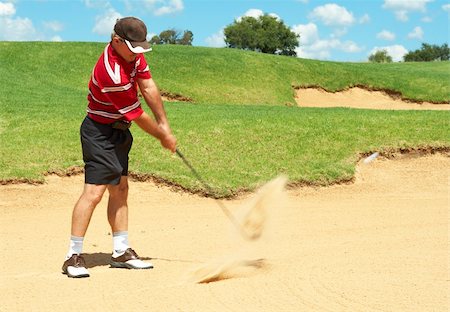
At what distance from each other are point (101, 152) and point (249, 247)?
1.72m

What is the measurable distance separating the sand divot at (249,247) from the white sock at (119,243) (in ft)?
2.64

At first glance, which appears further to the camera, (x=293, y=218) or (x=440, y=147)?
(x=440, y=147)

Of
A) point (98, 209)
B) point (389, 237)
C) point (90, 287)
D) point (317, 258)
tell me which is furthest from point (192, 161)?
point (90, 287)

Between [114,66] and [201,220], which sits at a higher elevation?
[114,66]

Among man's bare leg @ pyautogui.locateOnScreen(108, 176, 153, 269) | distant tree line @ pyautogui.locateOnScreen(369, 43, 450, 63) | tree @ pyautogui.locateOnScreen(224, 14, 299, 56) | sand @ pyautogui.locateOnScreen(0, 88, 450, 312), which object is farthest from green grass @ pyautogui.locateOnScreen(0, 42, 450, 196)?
distant tree line @ pyautogui.locateOnScreen(369, 43, 450, 63)

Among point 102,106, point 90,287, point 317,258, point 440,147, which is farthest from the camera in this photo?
point 440,147

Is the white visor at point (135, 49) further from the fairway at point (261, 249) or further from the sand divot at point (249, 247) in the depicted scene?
the fairway at point (261, 249)

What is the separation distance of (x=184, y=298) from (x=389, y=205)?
18.5 feet

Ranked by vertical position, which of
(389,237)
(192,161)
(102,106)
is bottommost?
(389,237)

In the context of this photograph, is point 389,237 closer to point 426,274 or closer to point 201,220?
point 426,274

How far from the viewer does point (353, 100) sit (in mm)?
26516

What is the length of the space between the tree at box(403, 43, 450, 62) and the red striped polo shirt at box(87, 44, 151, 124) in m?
88.9

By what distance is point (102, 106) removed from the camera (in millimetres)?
6203

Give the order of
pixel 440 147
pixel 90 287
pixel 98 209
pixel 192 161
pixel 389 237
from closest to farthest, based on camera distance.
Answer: pixel 90 287, pixel 389 237, pixel 98 209, pixel 192 161, pixel 440 147
